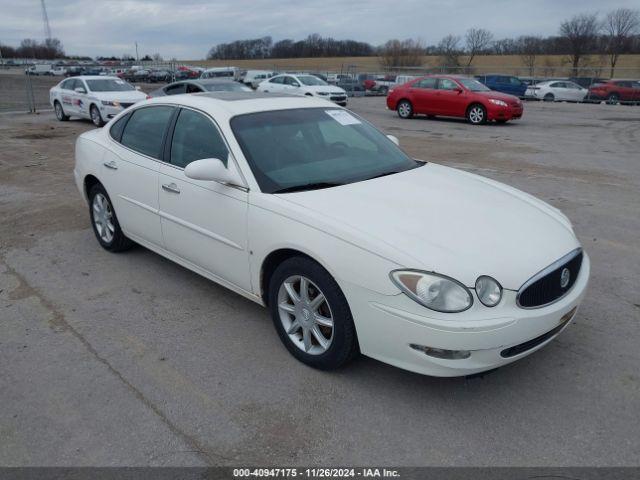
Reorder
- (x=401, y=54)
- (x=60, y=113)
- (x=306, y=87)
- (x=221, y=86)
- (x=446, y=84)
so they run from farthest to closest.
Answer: (x=401, y=54)
(x=306, y=87)
(x=60, y=113)
(x=446, y=84)
(x=221, y=86)

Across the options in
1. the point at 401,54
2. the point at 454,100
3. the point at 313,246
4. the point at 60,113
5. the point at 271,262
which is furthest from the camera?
the point at 401,54

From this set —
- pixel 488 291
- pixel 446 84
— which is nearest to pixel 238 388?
pixel 488 291

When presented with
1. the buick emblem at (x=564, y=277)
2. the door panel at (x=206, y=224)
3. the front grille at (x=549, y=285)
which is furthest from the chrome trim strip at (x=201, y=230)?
the buick emblem at (x=564, y=277)

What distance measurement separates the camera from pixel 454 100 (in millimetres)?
18312

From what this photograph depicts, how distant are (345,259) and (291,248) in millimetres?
434

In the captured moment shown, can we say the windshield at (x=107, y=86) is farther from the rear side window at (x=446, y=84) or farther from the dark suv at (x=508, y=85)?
the dark suv at (x=508, y=85)

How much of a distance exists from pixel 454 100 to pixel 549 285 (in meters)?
16.3

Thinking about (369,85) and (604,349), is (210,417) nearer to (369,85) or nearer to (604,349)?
(604,349)

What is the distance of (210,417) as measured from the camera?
3014 mm

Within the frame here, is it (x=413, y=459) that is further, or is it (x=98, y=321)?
(x=98, y=321)

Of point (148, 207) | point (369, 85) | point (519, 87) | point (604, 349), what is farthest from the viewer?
point (369, 85)

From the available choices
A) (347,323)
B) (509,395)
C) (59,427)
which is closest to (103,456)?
(59,427)

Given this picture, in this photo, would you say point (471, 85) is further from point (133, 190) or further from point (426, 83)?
point (133, 190)

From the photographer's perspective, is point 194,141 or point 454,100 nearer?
point 194,141
